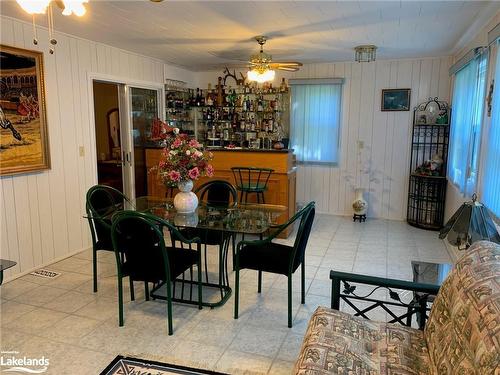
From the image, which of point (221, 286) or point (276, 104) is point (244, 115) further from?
point (221, 286)

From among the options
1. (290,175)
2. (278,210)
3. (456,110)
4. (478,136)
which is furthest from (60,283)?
(456,110)

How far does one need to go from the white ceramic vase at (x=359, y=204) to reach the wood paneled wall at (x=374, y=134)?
0.70 ft

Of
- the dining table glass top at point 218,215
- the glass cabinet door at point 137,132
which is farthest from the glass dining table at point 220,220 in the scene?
the glass cabinet door at point 137,132

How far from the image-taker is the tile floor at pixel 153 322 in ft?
7.74

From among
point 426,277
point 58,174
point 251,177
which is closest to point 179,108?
point 251,177

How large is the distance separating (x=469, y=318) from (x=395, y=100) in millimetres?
Answer: 4802

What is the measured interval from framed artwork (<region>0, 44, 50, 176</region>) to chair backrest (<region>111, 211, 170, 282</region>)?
157cm

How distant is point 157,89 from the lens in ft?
18.2

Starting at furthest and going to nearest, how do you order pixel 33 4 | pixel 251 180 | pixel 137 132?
1. pixel 137 132
2. pixel 251 180
3. pixel 33 4

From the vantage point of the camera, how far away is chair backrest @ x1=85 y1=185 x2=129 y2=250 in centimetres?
301

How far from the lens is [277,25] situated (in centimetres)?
355

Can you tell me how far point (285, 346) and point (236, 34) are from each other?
3006mm

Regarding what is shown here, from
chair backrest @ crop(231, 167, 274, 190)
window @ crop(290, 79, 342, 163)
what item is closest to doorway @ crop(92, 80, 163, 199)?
chair backrest @ crop(231, 167, 274, 190)

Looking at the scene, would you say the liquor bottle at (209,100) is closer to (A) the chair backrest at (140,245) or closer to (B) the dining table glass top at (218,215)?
(B) the dining table glass top at (218,215)
